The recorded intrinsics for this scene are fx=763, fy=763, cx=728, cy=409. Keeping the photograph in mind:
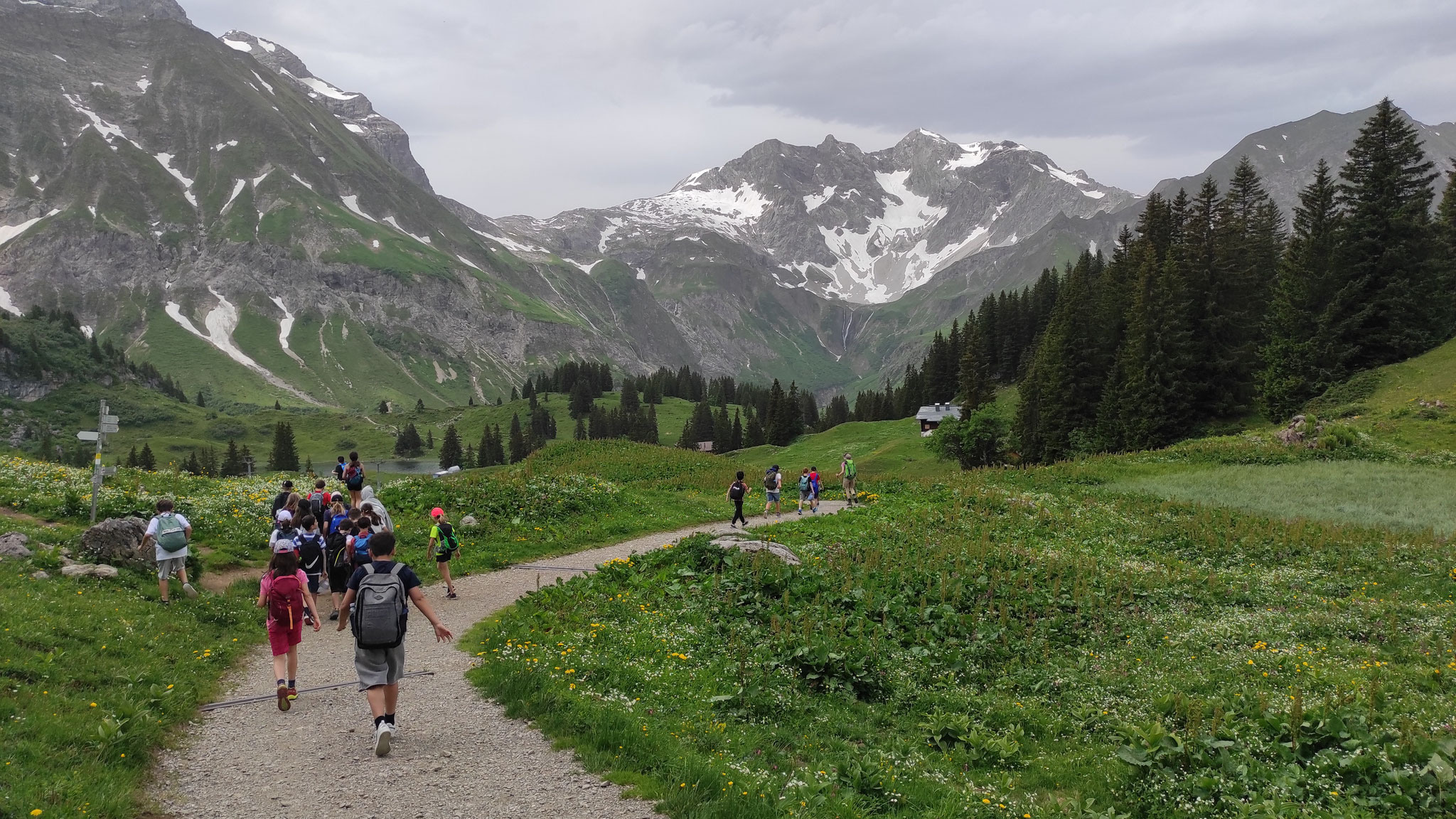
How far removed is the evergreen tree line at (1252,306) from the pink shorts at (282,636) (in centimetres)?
6145

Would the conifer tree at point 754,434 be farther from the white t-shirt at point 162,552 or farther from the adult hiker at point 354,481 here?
the white t-shirt at point 162,552

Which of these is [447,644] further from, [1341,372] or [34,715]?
[1341,372]

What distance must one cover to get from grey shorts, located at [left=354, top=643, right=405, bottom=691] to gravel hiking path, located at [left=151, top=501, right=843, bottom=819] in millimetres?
933

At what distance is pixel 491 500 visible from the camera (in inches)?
1199

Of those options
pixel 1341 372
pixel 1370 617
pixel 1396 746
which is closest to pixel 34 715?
pixel 1396 746

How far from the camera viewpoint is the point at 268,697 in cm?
1279

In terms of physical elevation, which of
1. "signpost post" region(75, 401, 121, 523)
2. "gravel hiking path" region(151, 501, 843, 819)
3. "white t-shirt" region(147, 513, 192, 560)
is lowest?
"gravel hiking path" region(151, 501, 843, 819)

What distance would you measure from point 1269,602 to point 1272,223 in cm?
7449

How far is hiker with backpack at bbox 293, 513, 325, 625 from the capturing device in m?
18.6

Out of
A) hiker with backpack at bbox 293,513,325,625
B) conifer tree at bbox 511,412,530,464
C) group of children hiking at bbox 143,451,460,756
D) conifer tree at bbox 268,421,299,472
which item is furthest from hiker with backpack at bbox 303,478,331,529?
conifer tree at bbox 268,421,299,472

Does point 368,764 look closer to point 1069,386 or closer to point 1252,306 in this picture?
point 1069,386

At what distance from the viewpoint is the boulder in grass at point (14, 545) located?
16812mm

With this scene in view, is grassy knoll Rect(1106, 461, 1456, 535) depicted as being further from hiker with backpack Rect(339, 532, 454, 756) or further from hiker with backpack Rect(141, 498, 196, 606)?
hiker with backpack Rect(141, 498, 196, 606)

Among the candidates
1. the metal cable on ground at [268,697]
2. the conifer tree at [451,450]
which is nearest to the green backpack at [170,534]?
the metal cable on ground at [268,697]
